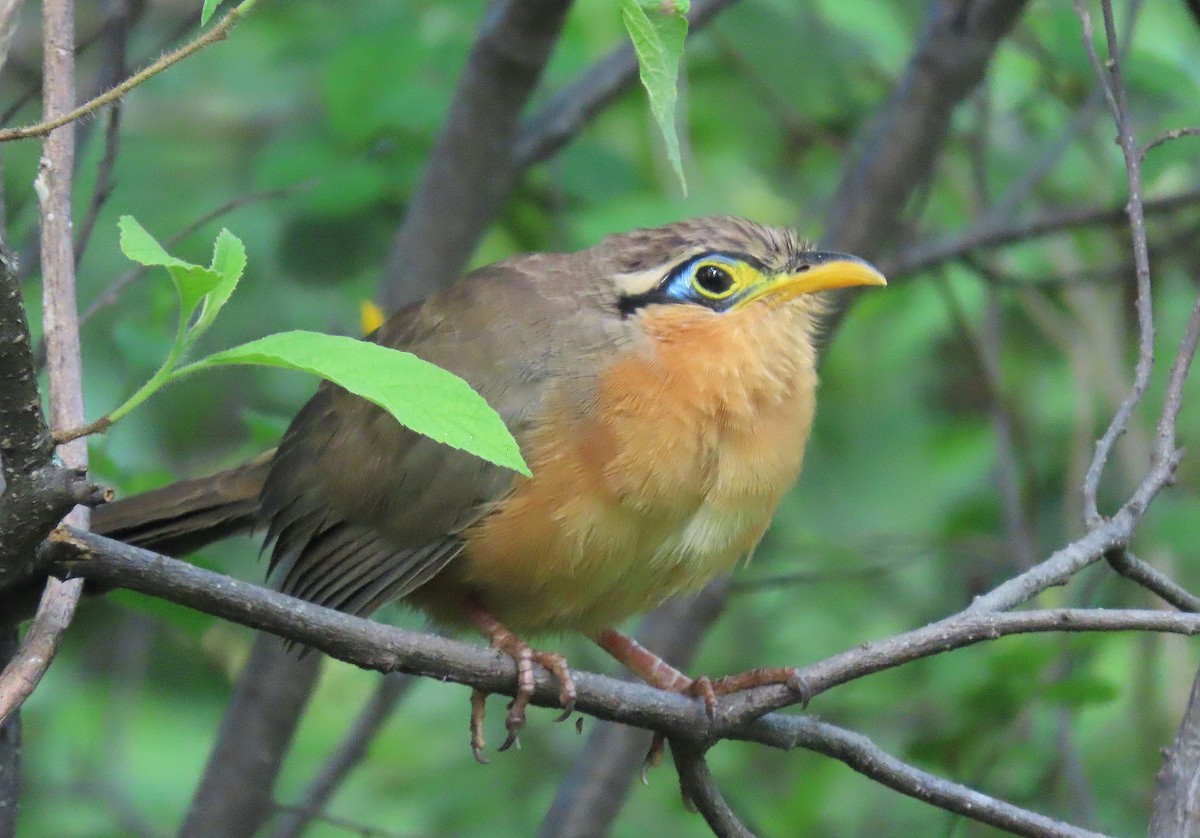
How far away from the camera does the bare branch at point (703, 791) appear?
2.91 meters

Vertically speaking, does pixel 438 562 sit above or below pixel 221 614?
above

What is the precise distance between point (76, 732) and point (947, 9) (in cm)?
455

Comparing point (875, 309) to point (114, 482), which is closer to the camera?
point (114, 482)

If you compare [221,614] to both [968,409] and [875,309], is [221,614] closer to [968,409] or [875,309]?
[875,309]

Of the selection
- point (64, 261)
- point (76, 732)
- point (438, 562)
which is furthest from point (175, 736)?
point (64, 261)

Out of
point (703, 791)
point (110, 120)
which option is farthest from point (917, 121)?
point (703, 791)

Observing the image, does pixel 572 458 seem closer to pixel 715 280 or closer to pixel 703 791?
pixel 715 280

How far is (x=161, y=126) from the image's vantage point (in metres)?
6.87

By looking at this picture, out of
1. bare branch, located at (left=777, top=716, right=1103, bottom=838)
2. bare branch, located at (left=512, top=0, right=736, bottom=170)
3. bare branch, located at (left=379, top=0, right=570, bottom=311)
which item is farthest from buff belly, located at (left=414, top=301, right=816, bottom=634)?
bare branch, located at (left=512, top=0, right=736, bottom=170)

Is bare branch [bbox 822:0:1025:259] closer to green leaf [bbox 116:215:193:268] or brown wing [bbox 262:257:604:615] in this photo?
brown wing [bbox 262:257:604:615]

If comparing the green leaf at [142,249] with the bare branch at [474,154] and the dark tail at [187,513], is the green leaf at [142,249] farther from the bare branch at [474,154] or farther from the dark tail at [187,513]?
the bare branch at [474,154]

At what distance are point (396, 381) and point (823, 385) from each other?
5.04 m

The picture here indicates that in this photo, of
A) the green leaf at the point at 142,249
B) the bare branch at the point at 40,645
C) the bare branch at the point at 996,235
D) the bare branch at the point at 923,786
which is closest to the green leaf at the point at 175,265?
the green leaf at the point at 142,249

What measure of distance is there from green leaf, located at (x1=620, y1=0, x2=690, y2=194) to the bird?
1571 millimetres
